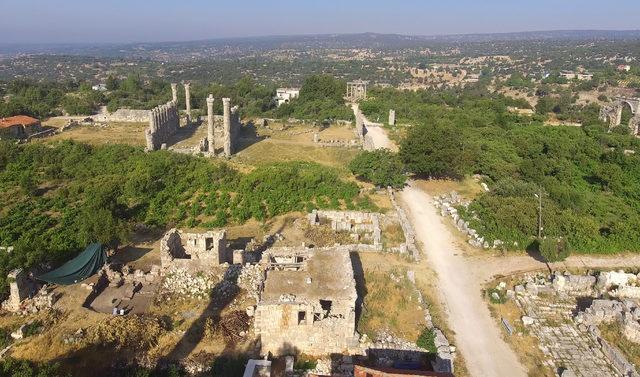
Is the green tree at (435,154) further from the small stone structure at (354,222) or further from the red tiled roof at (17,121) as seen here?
the red tiled roof at (17,121)

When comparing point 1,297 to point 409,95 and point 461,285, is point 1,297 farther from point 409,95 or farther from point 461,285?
point 409,95

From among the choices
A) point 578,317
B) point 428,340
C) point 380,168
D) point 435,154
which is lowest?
point 578,317

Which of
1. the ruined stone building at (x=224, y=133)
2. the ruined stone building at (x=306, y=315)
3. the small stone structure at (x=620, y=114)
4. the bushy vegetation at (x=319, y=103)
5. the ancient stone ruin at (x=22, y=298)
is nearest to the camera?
the ruined stone building at (x=306, y=315)

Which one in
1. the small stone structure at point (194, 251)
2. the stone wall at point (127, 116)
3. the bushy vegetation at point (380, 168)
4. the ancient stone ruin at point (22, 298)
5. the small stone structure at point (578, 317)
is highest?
the stone wall at point (127, 116)

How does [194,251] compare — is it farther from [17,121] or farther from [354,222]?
[17,121]

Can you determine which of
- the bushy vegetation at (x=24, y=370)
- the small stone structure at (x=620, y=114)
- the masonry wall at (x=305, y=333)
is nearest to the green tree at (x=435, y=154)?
the masonry wall at (x=305, y=333)

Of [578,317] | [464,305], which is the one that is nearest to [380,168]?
[464,305]

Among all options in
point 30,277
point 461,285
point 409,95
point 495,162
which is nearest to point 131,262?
point 30,277
